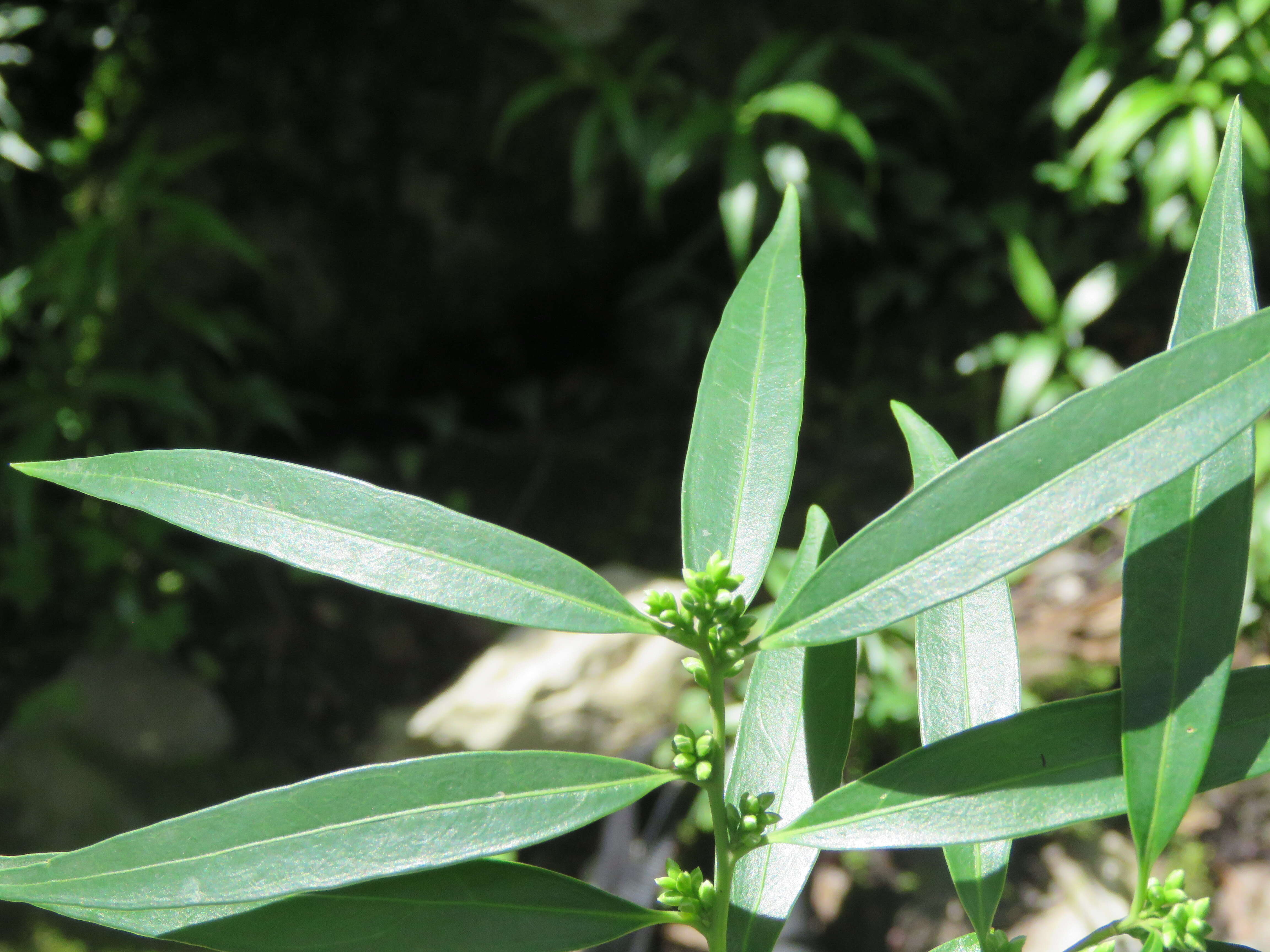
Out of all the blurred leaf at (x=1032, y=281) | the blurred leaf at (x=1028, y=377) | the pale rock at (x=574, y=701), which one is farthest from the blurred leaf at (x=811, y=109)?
the pale rock at (x=574, y=701)

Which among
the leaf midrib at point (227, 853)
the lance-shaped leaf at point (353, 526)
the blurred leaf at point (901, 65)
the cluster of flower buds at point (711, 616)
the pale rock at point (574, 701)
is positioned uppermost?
the blurred leaf at point (901, 65)

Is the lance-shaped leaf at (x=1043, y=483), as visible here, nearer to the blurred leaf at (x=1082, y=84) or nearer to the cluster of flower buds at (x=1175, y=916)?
the cluster of flower buds at (x=1175, y=916)

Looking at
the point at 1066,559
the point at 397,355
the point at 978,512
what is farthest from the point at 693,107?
the point at 978,512

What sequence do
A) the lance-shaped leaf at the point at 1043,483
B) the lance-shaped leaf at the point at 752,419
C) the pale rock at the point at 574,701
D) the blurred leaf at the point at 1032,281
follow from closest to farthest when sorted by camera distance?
1. the lance-shaped leaf at the point at 1043,483
2. the lance-shaped leaf at the point at 752,419
3. the pale rock at the point at 574,701
4. the blurred leaf at the point at 1032,281

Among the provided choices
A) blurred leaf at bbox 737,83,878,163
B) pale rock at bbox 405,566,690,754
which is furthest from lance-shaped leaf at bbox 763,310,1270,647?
blurred leaf at bbox 737,83,878,163

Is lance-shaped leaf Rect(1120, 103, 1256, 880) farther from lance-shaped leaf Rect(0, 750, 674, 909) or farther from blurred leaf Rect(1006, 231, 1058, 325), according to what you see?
blurred leaf Rect(1006, 231, 1058, 325)
